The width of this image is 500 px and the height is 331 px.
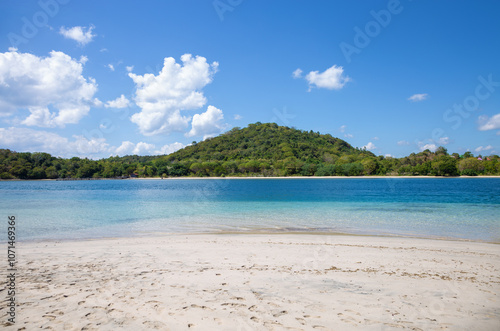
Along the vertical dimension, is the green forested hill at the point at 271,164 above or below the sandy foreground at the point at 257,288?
above

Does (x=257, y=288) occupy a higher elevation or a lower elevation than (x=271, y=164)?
lower

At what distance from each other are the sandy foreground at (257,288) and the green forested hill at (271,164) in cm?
12840

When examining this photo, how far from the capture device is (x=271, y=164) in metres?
152

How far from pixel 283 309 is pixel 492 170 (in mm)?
140807

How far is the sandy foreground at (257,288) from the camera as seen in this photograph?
4316 millimetres

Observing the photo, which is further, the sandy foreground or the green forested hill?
the green forested hill

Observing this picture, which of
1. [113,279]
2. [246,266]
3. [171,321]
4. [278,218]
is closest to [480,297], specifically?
[246,266]

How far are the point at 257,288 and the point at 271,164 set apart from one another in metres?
146

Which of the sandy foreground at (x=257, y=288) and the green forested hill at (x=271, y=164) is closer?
the sandy foreground at (x=257, y=288)

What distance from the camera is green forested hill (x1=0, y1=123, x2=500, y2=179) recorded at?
395 ft

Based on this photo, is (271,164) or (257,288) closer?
(257,288)

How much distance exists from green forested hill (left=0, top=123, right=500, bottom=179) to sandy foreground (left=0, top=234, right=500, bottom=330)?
128400mm

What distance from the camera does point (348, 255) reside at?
8.83 meters

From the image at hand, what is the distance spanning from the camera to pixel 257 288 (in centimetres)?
567
